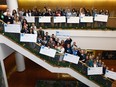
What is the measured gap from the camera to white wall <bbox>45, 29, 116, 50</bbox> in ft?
51.3

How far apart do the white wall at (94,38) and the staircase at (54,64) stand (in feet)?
10.5

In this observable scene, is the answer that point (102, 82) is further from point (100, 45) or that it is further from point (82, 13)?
point (82, 13)

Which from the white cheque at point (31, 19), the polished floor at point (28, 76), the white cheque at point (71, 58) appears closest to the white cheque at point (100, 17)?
the white cheque at point (71, 58)

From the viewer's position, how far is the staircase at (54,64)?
13055mm

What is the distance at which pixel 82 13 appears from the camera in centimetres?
1505

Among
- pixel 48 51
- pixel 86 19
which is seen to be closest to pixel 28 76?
pixel 48 51

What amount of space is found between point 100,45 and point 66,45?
4254 mm

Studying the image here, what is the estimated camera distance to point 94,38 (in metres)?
16.0

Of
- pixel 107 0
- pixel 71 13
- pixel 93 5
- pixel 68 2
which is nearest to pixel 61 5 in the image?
pixel 68 2

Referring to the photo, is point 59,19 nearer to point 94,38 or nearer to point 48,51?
point 94,38

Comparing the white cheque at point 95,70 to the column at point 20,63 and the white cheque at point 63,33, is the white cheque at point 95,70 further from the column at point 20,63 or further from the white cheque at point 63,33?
the column at point 20,63

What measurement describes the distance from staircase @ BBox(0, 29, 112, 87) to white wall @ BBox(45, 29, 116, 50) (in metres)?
3.19

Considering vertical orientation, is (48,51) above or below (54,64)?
above

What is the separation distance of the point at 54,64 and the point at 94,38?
4.52 meters
